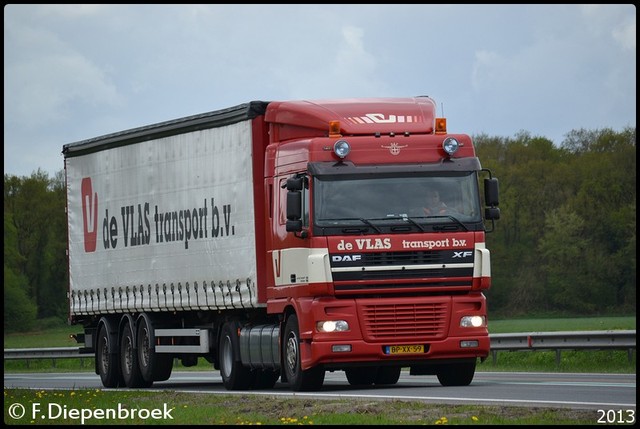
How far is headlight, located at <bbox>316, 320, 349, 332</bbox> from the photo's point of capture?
20953 millimetres

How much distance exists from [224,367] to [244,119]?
394cm

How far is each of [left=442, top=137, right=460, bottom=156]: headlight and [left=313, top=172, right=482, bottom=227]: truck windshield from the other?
35 cm

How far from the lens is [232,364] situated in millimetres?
24047

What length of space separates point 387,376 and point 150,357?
4496mm

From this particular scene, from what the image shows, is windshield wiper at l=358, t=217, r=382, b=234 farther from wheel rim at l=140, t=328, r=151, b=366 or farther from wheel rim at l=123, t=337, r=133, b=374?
wheel rim at l=123, t=337, r=133, b=374

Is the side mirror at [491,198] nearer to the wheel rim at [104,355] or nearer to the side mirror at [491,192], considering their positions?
the side mirror at [491,192]

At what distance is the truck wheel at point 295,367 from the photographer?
21.5 m

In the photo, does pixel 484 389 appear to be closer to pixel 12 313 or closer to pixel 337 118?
pixel 337 118

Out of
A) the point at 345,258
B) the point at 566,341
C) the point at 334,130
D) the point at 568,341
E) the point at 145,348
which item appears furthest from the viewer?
the point at 566,341

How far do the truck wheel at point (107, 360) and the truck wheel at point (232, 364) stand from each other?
3821mm

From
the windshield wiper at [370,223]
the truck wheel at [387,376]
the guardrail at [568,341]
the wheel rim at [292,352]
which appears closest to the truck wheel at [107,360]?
the truck wheel at [387,376]

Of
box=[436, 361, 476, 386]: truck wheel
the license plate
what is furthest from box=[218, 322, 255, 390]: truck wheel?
the license plate

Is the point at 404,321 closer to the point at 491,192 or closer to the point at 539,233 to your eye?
the point at 491,192

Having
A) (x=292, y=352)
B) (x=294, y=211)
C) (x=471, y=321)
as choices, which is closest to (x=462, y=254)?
(x=471, y=321)
